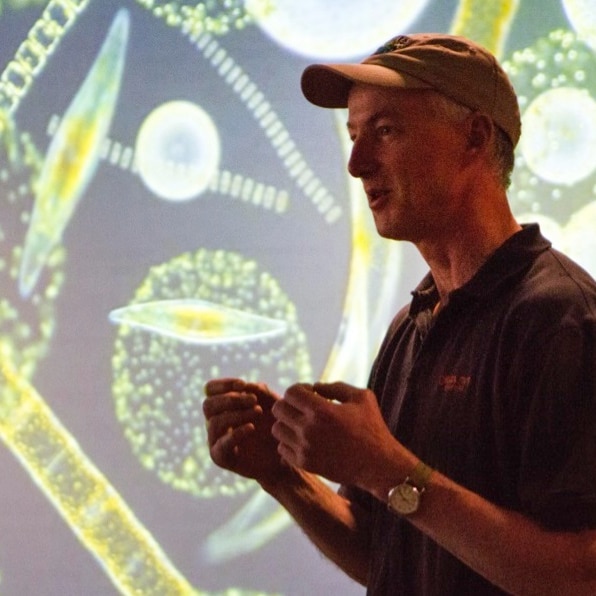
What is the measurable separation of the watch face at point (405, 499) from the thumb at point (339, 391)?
10cm

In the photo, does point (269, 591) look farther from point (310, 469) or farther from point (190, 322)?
point (310, 469)

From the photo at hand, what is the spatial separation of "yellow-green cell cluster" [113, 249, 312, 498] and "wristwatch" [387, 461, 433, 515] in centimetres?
117

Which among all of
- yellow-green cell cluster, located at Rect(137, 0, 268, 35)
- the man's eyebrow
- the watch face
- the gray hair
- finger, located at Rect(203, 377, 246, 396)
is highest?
yellow-green cell cluster, located at Rect(137, 0, 268, 35)

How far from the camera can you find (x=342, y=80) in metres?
1.18

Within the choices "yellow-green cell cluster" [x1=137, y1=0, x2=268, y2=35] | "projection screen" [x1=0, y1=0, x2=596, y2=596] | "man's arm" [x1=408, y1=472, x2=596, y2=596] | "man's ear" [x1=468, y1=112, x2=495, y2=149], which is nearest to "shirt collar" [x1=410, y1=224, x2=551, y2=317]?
"man's ear" [x1=468, y1=112, x2=495, y2=149]

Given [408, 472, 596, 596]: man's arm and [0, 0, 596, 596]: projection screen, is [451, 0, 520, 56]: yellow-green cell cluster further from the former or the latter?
[408, 472, 596, 596]: man's arm

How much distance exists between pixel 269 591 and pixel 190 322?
609 millimetres

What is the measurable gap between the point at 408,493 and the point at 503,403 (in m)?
0.13

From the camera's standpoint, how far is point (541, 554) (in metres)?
0.86

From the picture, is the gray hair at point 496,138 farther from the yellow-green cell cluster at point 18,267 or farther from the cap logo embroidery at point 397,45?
the yellow-green cell cluster at point 18,267

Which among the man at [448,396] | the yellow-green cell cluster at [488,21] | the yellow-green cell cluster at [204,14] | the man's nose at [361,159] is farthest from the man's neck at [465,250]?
the yellow-green cell cluster at [204,14]

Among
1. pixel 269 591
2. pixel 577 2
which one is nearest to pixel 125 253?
pixel 269 591

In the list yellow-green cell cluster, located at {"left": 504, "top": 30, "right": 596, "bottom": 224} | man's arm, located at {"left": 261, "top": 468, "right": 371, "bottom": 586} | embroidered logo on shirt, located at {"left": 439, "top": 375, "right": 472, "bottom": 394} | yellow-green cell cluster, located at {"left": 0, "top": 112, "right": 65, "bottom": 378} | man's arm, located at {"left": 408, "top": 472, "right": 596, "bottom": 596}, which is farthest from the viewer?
yellow-green cell cluster, located at {"left": 0, "top": 112, "right": 65, "bottom": 378}

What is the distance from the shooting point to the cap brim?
1069 mm
